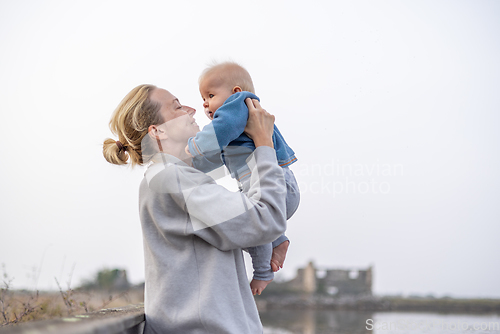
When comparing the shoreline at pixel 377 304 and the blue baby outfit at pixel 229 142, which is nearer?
the blue baby outfit at pixel 229 142

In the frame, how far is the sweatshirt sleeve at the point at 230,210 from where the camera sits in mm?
1271

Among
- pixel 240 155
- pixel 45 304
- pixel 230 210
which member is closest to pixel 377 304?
pixel 45 304

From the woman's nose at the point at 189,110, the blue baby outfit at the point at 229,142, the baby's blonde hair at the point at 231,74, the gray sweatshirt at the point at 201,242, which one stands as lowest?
the gray sweatshirt at the point at 201,242

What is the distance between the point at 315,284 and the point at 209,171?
25.5m

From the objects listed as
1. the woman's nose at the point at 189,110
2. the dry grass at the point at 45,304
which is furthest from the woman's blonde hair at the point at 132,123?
the dry grass at the point at 45,304

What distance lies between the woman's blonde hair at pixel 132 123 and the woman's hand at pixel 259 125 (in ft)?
1.15

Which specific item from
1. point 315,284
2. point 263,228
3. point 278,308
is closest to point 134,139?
point 263,228

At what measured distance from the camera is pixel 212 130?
1502mm

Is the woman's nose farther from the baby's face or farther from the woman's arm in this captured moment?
the woman's arm

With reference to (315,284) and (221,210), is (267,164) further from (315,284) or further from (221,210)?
(315,284)

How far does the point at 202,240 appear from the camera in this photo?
1.34 meters

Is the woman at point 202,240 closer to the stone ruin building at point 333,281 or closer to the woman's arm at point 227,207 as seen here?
the woman's arm at point 227,207

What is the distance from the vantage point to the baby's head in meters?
1.92

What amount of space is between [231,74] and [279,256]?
871 mm
